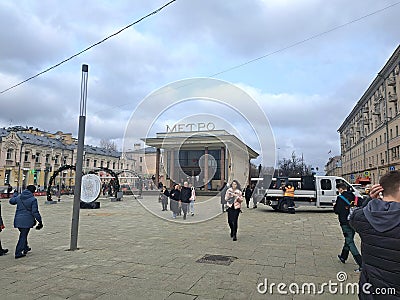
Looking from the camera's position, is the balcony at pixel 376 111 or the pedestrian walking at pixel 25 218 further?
the balcony at pixel 376 111

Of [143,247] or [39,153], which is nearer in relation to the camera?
[143,247]

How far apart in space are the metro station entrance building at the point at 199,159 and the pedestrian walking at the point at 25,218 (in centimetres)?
2948

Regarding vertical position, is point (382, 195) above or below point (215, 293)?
above

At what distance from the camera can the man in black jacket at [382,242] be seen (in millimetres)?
2291

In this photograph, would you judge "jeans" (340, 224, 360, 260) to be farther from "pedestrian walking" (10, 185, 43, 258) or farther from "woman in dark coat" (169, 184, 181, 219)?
"woman in dark coat" (169, 184, 181, 219)

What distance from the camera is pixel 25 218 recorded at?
6875 millimetres

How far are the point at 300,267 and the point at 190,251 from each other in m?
2.61

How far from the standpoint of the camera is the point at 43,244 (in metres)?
8.32

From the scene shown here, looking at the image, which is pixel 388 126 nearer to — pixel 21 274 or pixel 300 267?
pixel 300 267

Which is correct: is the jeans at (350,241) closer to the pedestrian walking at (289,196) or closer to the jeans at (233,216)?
the jeans at (233,216)

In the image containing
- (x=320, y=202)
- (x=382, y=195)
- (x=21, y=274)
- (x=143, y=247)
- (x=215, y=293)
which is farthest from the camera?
(x=320, y=202)

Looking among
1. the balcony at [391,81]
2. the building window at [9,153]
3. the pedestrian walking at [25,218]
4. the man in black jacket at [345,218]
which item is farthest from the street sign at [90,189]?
the balcony at [391,81]

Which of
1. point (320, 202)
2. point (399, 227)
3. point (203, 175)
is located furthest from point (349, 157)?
point (399, 227)

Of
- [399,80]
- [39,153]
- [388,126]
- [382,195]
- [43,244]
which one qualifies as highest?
[399,80]
